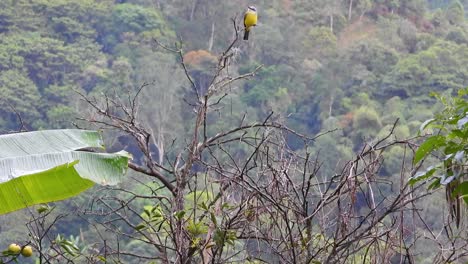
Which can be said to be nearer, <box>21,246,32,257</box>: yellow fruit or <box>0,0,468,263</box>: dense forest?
<box>21,246,32,257</box>: yellow fruit

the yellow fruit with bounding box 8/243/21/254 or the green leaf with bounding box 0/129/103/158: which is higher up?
the green leaf with bounding box 0/129/103/158

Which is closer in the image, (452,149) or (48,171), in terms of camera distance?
(452,149)

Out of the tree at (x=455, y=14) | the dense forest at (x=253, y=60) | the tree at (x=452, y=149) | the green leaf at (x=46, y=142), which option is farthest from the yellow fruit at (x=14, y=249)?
the tree at (x=455, y=14)

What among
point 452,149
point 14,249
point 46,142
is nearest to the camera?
point 452,149

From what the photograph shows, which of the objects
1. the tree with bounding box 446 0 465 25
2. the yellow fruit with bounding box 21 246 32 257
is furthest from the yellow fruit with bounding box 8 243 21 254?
the tree with bounding box 446 0 465 25

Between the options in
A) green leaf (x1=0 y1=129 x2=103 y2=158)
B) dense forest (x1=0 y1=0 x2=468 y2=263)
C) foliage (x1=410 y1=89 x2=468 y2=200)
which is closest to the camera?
foliage (x1=410 y1=89 x2=468 y2=200)

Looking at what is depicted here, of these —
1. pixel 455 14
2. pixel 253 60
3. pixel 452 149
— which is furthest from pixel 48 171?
pixel 455 14

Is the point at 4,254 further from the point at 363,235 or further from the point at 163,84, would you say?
the point at 163,84

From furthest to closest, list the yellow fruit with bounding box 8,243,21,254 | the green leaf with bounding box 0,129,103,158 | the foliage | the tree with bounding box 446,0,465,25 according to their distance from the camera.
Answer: the tree with bounding box 446,0,465,25 → the green leaf with bounding box 0,129,103,158 → the yellow fruit with bounding box 8,243,21,254 → the foliage

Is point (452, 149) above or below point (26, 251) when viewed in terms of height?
above

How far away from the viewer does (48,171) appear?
1565 mm

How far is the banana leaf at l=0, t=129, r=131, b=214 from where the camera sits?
159 centimetres

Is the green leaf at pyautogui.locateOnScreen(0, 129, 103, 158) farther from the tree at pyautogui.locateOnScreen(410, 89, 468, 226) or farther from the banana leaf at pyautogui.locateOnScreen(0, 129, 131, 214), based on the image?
the tree at pyautogui.locateOnScreen(410, 89, 468, 226)

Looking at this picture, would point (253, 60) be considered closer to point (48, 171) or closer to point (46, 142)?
point (46, 142)
